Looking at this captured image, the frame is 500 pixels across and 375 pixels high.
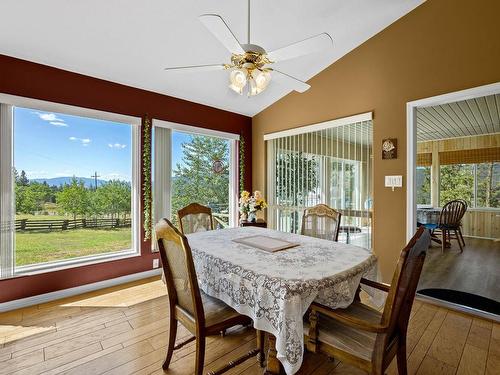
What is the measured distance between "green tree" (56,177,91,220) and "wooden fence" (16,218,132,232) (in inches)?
4.0

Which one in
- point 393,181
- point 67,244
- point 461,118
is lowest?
point 67,244

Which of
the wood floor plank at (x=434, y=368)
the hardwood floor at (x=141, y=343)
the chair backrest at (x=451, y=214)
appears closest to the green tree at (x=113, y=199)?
the hardwood floor at (x=141, y=343)

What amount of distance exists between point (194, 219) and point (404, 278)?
2270mm

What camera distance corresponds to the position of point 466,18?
2.64 metres

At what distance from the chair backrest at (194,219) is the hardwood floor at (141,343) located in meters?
0.85

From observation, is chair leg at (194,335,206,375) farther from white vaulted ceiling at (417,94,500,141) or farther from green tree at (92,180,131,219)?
white vaulted ceiling at (417,94,500,141)

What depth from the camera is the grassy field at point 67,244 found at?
9.80 ft

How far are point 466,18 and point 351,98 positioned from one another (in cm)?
131

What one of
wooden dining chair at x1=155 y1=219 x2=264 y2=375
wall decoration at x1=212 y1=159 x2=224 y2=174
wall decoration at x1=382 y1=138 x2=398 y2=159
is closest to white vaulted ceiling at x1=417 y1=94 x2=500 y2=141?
wall decoration at x1=382 y1=138 x2=398 y2=159

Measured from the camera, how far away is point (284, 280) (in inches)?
54.8

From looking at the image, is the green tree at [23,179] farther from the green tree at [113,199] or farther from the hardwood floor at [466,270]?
the hardwood floor at [466,270]

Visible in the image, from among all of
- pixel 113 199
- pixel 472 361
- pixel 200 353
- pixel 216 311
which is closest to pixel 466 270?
pixel 472 361

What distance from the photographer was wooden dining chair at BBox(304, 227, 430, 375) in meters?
1.20

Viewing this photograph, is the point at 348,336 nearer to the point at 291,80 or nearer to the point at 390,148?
the point at 291,80
